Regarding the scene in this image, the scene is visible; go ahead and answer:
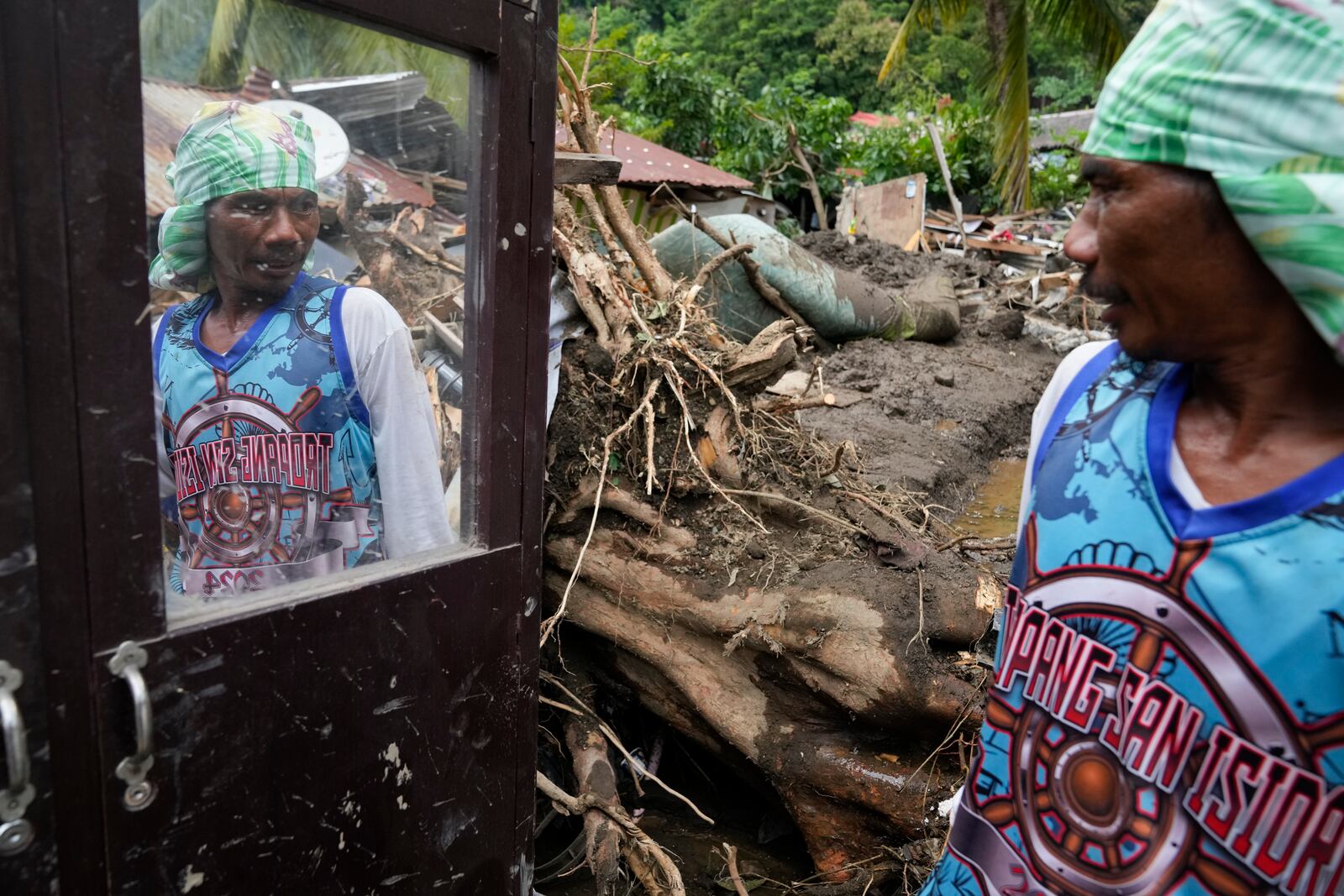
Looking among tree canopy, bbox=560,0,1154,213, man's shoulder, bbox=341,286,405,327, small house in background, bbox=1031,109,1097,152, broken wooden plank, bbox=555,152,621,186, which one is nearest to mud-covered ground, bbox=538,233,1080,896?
broken wooden plank, bbox=555,152,621,186

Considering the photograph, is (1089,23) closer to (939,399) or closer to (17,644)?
(939,399)

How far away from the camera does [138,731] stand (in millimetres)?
1299

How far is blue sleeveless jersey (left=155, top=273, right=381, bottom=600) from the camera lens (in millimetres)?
1684

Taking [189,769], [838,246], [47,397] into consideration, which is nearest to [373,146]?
[47,397]

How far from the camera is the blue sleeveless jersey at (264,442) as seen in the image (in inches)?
66.3

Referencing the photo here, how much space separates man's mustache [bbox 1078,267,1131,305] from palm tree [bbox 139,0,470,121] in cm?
117

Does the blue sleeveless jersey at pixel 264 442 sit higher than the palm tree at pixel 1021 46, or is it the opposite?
the palm tree at pixel 1021 46

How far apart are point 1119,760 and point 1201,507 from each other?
292 millimetres

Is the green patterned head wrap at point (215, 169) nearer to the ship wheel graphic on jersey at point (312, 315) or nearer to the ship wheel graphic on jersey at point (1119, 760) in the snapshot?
the ship wheel graphic on jersey at point (312, 315)

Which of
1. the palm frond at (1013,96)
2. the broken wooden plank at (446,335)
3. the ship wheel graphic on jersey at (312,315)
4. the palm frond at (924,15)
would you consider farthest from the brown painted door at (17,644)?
the palm frond at (924,15)

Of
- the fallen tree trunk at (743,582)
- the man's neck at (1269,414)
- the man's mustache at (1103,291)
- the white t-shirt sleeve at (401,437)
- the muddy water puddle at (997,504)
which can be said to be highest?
the man's mustache at (1103,291)

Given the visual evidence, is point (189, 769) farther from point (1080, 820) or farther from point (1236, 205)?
point (1236, 205)

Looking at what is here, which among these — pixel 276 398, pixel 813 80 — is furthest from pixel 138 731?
pixel 813 80

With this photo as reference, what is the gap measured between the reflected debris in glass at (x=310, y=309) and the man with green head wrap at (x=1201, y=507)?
115 cm
